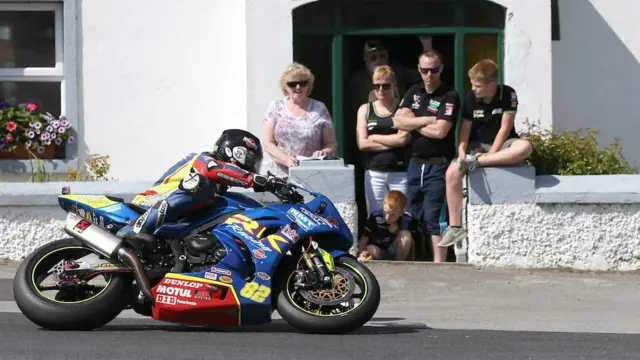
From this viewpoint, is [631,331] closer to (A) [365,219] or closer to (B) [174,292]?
(B) [174,292]

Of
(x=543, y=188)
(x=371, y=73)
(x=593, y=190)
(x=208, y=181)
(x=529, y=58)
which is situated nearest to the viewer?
(x=208, y=181)

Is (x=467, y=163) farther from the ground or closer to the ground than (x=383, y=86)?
closer to the ground

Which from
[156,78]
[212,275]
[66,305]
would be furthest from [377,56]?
[66,305]

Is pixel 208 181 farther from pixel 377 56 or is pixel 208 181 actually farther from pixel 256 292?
pixel 377 56

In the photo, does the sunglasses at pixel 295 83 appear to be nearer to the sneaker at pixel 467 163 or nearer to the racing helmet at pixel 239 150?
the sneaker at pixel 467 163

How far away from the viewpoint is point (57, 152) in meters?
14.4

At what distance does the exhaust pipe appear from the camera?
359 inches

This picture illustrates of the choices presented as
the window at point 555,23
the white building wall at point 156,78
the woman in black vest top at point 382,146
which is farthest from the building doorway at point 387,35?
the woman in black vest top at point 382,146

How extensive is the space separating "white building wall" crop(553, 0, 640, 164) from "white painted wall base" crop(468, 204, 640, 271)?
77.0 inches

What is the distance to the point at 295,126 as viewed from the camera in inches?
502

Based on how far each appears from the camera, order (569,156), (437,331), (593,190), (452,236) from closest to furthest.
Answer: (437,331) < (593,190) < (452,236) < (569,156)

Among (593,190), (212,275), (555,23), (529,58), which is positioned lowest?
(212,275)

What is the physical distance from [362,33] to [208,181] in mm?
5206

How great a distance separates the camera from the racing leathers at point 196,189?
360 inches
